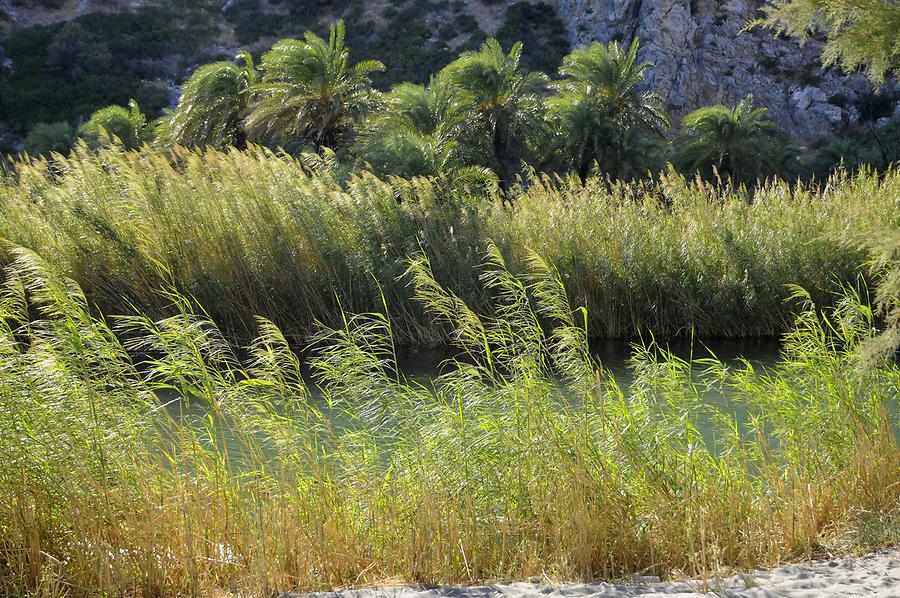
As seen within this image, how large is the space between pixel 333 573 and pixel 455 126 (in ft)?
72.2

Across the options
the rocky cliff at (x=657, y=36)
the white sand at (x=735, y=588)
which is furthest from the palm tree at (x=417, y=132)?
the rocky cliff at (x=657, y=36)

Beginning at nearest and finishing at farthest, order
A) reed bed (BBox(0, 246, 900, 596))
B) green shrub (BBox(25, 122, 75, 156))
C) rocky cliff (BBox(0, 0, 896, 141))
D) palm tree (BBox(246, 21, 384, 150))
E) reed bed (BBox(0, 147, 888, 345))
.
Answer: reed bed (BBox(0, 246, 900, 596)) < reed bed (BBox(0, 147, 888, 345)) < palm tree (BBox(246, 21, 384, 150)) < green shrub (BBox(25, 122, 75, 156)) < rocky cliff (BBox(0, 0, 896, 141))

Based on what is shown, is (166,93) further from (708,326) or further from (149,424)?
(149,424)

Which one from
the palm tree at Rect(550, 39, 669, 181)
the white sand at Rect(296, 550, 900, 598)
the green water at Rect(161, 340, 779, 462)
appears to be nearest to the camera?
the white sand at Rect(296, 550, 900, 598)

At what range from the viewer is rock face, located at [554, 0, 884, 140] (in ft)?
142

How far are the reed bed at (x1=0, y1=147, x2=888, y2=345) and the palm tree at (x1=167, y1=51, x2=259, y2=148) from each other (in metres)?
11.9

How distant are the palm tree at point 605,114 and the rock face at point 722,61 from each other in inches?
617

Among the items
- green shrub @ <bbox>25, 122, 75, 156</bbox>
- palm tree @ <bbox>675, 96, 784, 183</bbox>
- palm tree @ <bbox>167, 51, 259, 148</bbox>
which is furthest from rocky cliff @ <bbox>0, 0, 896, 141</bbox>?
palm tree @ <bbox>167, 51, 259, 148</bbox>

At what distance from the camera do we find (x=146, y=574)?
12.3 ft

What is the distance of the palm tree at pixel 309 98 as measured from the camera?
22375mm

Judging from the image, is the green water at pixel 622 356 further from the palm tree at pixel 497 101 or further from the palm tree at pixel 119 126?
the palm tree at pixel 119 126

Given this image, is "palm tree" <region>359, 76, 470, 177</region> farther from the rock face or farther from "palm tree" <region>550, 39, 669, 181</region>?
the rock face

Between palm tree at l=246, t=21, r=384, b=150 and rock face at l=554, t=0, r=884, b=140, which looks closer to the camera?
palm tree at l=246, t=21, r=384, b=150

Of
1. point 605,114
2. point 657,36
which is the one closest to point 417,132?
point 605,114
